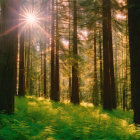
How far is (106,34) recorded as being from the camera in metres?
12.1

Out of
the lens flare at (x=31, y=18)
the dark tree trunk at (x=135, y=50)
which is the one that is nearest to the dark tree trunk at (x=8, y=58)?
the dark tree trunk at (x=135, y=50)

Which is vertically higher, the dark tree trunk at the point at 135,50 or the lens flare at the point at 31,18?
the lens flare at the point at 31,18

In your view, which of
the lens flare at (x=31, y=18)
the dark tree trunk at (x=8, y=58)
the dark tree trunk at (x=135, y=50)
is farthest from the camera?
the lens flare at (x=31, y=18)

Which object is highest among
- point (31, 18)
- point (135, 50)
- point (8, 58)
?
point (31, 18)

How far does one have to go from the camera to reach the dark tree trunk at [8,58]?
591 centimetres

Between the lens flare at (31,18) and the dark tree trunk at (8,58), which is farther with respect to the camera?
the lens flare at (31,18)

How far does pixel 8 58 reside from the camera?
6000 mm

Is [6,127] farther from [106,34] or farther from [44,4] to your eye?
[44,4]

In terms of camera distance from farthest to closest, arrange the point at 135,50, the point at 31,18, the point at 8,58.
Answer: the point at 31,18, the point at 135,50, the point at 8,58

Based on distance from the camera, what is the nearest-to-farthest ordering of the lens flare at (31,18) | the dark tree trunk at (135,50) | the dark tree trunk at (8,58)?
1. the dark tree trunk at (8,58)
2. the dark tree trunk at (135,50)
3. the lens flare at (31,18)

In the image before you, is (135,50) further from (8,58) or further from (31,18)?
(31,18)

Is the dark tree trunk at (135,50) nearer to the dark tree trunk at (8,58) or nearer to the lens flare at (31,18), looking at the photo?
the dark tree trunk at (8,58)

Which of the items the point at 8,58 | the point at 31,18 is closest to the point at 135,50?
the point at 8,58

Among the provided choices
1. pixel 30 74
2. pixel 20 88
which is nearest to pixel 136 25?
pixel 20 88
